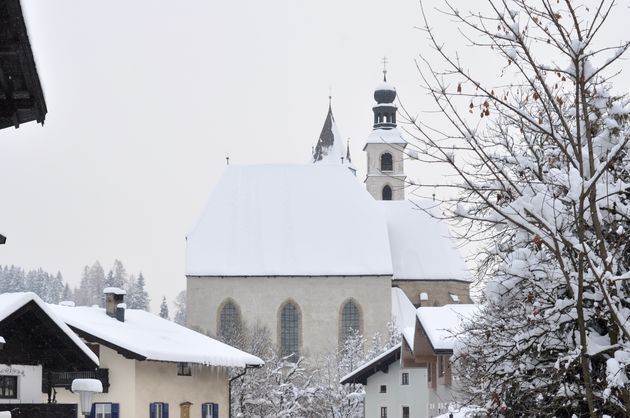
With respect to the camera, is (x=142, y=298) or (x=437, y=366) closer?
(x=437, y=366)

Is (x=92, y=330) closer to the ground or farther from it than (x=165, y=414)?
farther from it

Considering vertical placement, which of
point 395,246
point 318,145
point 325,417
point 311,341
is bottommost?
point 325,417

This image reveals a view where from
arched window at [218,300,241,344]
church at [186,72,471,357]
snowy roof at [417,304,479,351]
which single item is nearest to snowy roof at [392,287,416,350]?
church at [186,72,471,357]

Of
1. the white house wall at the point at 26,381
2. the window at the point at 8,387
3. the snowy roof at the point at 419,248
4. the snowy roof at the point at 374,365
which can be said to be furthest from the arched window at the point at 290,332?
the window at the point at 8,387

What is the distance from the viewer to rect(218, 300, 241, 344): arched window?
6381 cm

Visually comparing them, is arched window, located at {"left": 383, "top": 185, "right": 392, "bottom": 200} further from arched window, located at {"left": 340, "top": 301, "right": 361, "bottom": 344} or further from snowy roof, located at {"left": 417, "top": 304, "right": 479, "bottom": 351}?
snowy roof, located at {"left": 417, "top": 304, "right": 479, "bottom": 351}

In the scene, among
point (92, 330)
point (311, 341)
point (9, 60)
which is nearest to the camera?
point (9, 60)

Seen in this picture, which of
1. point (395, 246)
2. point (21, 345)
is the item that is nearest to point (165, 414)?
point (21, 345)

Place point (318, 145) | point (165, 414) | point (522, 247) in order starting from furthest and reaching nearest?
point (318, 145) < point (165, 414) < point (522, 247)

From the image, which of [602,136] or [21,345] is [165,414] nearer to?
[21,345]

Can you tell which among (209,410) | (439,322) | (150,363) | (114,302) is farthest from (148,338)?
(439,322)

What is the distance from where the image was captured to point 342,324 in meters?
64.7

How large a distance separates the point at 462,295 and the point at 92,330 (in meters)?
43.3

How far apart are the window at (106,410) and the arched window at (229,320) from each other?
35.1 metres
